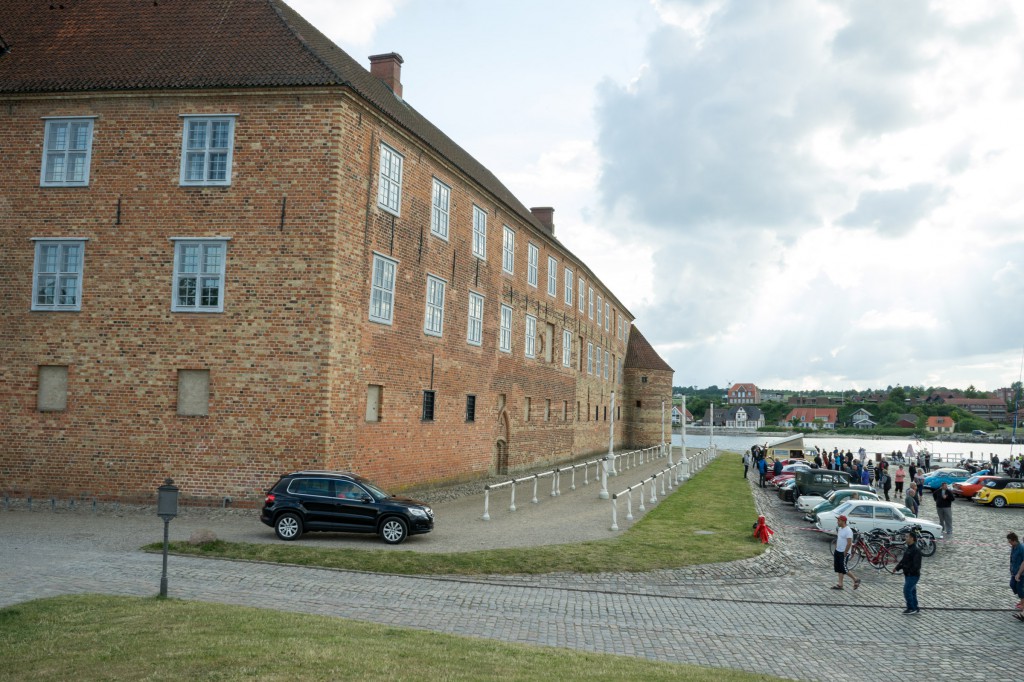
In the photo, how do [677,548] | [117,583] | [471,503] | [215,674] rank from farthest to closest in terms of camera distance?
1. [471,503]
2. [677,548]
3. [117,583]
4. [215,674]

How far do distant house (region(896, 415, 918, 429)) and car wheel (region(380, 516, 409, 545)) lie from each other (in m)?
192

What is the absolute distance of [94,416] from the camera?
20719mm

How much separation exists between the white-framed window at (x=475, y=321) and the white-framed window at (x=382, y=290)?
22.5ft

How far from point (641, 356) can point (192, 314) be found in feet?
184

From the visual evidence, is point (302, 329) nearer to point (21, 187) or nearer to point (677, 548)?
point (21, 187)

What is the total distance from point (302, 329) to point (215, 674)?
44.9ft

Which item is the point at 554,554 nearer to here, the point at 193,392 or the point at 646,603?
the point at 646,603

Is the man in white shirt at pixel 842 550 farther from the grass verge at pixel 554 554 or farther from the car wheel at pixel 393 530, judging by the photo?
the car wheel at pixel 393 530

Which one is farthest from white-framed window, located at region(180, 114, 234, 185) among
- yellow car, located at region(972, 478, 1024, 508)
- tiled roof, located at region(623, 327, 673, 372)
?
tiled roof, located at region(623, 327, 673, 372)

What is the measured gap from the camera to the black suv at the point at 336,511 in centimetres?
1667

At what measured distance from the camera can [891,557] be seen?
18953 millimetres

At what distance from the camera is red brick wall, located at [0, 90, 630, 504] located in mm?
20297

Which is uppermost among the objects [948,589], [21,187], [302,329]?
[21,187]

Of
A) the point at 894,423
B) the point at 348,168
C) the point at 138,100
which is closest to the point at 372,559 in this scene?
the point at 348,168
